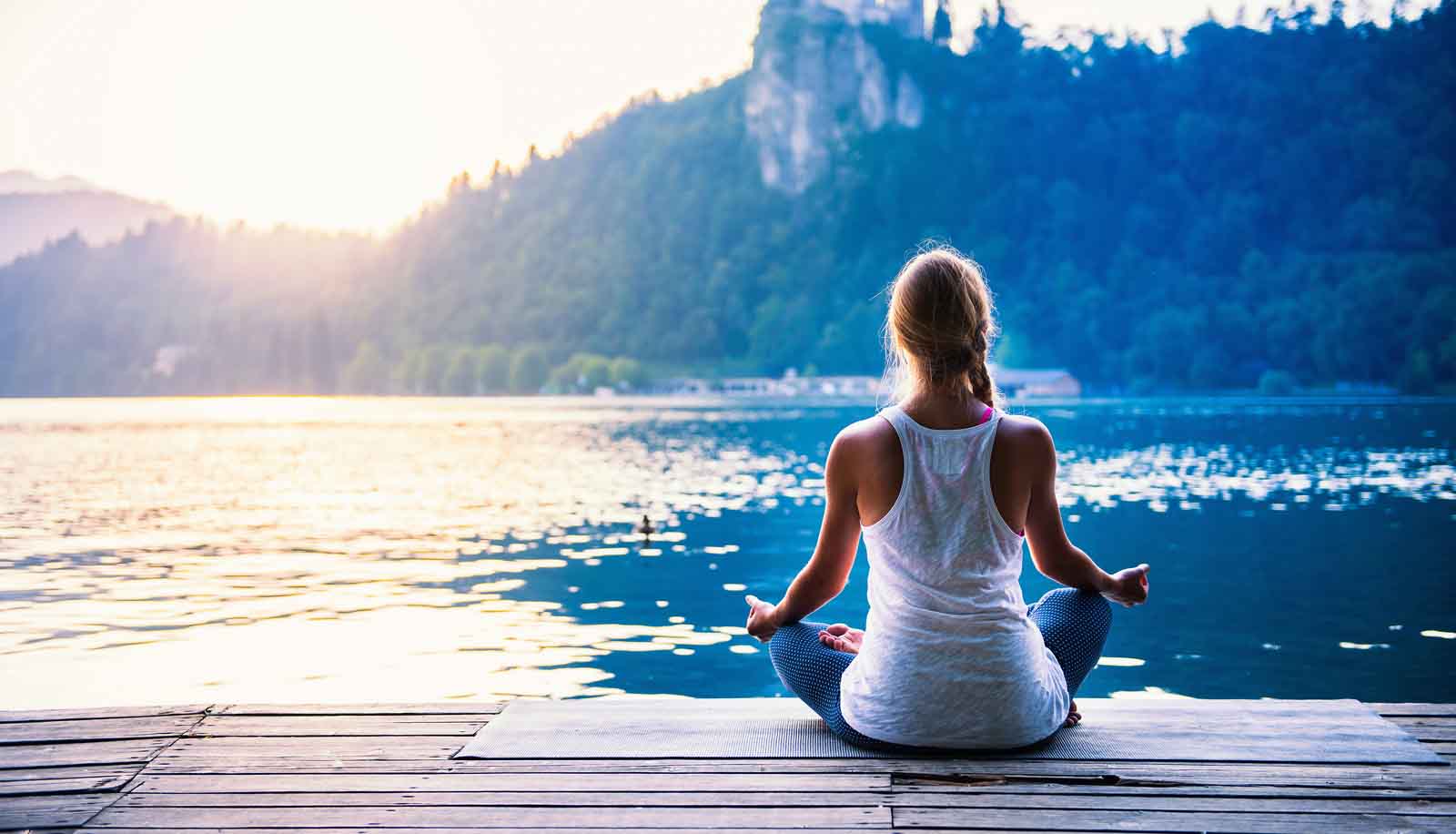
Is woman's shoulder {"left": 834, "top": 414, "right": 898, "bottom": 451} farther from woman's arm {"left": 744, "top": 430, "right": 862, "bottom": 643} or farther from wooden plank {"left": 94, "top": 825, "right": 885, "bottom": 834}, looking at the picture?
wooden plank {"left": 94, "top": 825, "right": 885, "bottom": 834}

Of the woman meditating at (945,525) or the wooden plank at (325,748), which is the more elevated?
the woman meditating at (945,525)

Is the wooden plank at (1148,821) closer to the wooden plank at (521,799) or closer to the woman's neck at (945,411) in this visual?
the wooden plank at (521,799)

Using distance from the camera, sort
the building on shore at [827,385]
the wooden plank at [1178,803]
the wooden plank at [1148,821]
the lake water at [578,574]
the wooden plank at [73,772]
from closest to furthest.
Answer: the wooden plank at [1148,821]
the wooden plank at [1178,803]
the wooden plank at [73,772]
the lake water at [578,574]
the building on shore at [827,385]

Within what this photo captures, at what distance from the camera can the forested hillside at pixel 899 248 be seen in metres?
108

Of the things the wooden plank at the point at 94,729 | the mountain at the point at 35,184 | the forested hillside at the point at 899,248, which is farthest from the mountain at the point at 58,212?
the wooden plank at the point at 94,729

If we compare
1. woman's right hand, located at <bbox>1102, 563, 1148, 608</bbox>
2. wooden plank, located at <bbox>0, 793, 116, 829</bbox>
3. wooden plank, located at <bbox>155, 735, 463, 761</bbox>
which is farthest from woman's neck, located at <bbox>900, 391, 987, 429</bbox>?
wooden plank, located at <bbox>0, 793, 116, 829</bbox>

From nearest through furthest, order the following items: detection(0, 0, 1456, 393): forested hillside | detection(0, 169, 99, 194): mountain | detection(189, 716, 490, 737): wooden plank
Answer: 1. detection(189, 716, 490, 737): wooden plank
2. detection(0, 0, 1456, 393): forested hillside
3. detection(0, 169, 99, 194): mountain

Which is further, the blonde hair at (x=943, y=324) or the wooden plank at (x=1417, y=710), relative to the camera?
the wooden plank at (x=1417, y=710)

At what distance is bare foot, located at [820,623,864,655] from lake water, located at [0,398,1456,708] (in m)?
5.14

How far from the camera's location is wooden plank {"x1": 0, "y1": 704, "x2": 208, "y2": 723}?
11.8 ft

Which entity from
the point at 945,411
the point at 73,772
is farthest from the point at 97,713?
the point at 945,411

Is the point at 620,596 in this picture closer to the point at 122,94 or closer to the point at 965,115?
the point at 965,115

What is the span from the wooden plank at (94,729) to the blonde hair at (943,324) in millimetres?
2205

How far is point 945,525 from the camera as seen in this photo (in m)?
2.93
